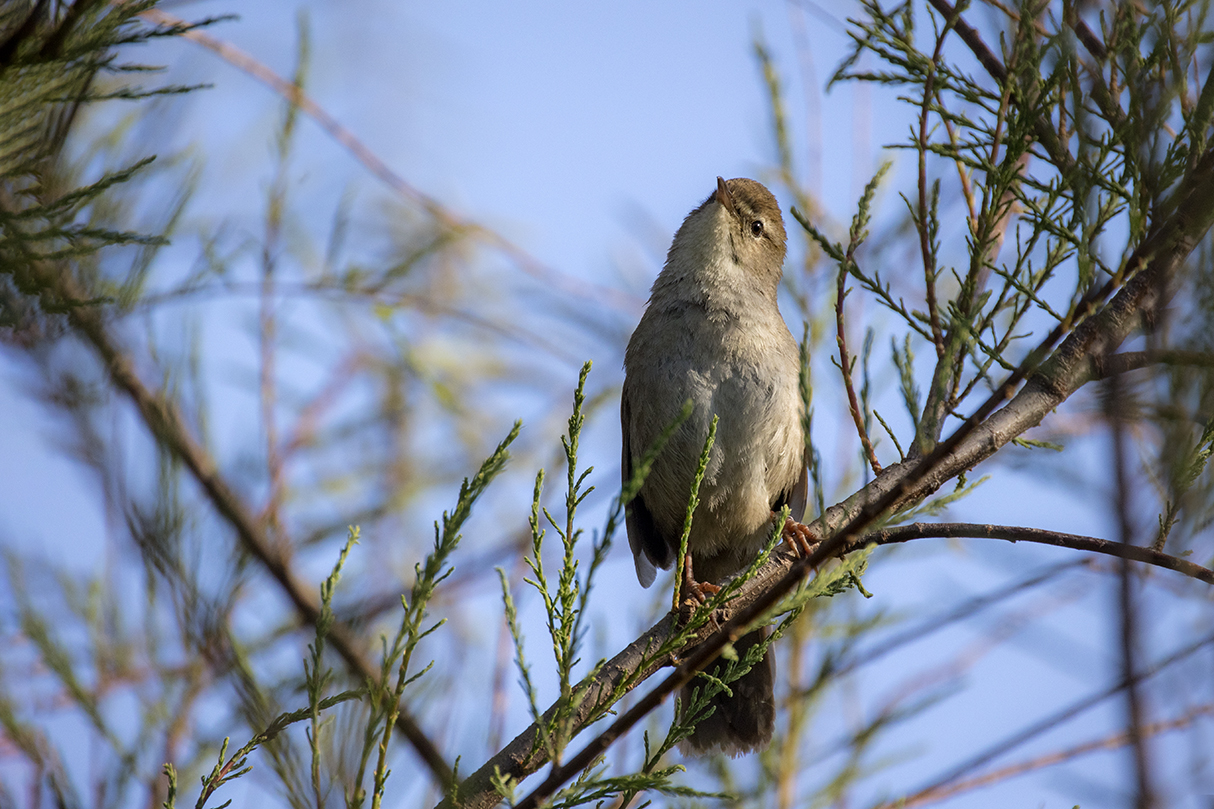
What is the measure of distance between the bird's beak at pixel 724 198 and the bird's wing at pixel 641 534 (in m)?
1.08

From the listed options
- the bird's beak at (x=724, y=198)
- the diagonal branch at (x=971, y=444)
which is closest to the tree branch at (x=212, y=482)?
the diagonal branch at (x=971, y=444)

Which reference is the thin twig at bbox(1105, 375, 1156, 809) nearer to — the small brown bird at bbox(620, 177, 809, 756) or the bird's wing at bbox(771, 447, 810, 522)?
the small brown bird at bbox(620, 177, 809, 756)

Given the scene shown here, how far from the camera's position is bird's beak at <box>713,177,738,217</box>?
15.8 ft

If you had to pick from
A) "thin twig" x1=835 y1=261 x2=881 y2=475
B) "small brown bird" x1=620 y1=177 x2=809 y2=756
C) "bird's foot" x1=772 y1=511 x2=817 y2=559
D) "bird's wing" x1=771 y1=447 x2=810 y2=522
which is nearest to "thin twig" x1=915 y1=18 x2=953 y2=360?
"thin twig" x1=835 y1=261 x2=881 y2=475

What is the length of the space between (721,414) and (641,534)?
3.09ft

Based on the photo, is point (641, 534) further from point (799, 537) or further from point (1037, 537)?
point (1037, 537)

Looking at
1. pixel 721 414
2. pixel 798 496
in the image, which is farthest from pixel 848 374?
pixel 798 496

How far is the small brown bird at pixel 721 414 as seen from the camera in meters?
4.18

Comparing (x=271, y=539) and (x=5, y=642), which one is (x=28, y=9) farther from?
(x=5, y=642)

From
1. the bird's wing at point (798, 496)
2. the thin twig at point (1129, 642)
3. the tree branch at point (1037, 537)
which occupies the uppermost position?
the bird's wing at point (798, 496)

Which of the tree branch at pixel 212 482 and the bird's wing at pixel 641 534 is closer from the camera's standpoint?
the tree branch at pixel 212 482

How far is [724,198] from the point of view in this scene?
4.84 m

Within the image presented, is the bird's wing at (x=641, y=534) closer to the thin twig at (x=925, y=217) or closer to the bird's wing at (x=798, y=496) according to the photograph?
the bird's wing at (x=798, y=496)

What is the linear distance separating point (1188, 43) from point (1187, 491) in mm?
1188
